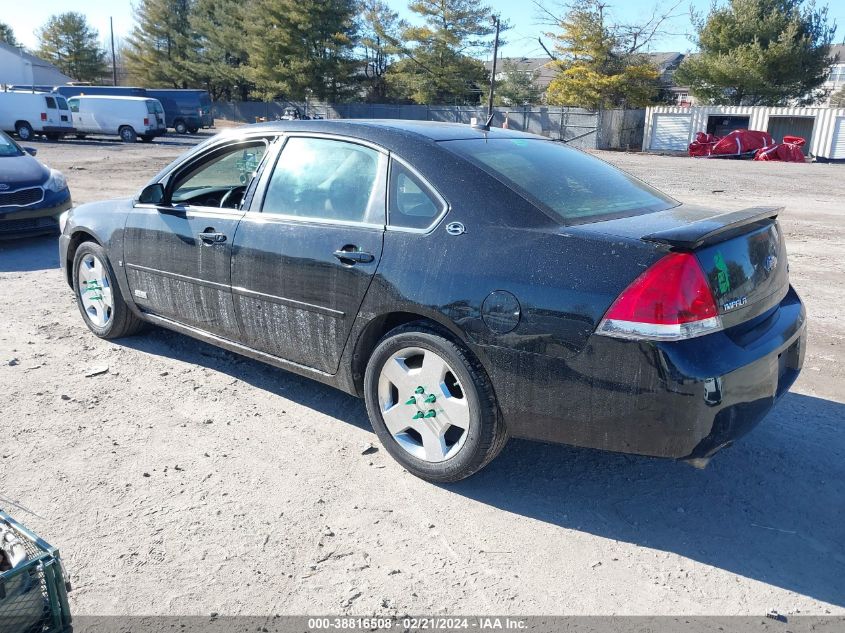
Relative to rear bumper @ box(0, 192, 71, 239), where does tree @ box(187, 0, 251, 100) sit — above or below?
above

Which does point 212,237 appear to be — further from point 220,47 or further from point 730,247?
point 220,47

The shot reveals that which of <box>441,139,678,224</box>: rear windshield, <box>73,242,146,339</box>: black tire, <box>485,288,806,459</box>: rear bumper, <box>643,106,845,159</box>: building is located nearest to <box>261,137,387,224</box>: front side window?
<box>441,139,678,224</box>: rear windshield

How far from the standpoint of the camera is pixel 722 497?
329 centimetres

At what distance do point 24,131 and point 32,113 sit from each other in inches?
42.2

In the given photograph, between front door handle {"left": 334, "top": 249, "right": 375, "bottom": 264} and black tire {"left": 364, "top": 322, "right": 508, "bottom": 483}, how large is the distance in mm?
379

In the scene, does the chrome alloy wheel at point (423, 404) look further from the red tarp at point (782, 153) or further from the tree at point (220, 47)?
the tree at point (220, 47)

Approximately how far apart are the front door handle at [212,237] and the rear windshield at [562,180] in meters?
1.45

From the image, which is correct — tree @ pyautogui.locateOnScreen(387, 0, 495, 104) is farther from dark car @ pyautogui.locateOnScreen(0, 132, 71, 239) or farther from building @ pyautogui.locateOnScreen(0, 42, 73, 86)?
dark car @ pyautogui.locateOnScreen(0, 132, 71, 239)

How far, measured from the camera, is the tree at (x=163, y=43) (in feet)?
204

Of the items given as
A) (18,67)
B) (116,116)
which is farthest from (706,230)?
(18,67)

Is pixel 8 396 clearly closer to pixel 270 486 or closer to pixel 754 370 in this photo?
pixel 270 486

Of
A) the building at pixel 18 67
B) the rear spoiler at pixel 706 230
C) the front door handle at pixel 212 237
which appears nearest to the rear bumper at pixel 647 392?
the rear spoiler at pixel 706 230

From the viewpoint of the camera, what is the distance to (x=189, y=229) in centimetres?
437

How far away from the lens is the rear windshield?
3.29 metres
